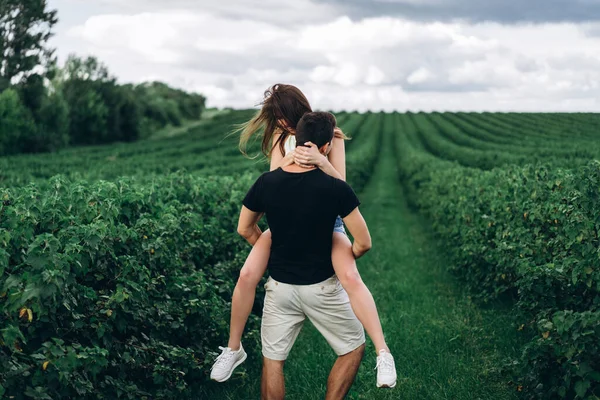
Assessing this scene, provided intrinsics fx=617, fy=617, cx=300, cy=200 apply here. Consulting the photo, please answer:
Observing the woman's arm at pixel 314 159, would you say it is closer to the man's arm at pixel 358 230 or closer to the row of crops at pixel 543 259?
the man's arm at pixel 358 230

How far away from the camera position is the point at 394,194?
89.2 ft

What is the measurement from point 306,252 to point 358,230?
0.36 meters

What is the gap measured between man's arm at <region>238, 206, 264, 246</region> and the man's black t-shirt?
3.5 inches

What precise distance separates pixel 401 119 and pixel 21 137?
60.1 m

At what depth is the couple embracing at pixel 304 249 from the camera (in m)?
3.78

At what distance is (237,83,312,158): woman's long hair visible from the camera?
4.12 meters

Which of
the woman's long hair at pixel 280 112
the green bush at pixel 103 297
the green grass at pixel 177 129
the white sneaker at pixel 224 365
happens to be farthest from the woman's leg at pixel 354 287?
the green grass at pixel 177 129

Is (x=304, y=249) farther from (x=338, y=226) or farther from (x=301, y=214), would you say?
(x=338, y=226)

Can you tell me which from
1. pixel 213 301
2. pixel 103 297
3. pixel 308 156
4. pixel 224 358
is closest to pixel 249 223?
pixel 308 156

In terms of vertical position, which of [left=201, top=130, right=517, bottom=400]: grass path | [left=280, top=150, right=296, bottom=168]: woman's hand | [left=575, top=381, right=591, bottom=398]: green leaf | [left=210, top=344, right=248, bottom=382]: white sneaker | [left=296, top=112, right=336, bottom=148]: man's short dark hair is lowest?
[left=201, top=130, right=517, bottom=400]: grass path

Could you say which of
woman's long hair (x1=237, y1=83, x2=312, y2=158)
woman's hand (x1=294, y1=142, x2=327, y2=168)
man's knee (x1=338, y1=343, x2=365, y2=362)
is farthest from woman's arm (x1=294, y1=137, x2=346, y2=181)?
man's knee (x1=338, y1=343, x2=365, y2=362)

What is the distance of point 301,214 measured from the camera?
3797 millimetres

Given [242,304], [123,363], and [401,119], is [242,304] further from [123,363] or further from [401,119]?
[401,119]

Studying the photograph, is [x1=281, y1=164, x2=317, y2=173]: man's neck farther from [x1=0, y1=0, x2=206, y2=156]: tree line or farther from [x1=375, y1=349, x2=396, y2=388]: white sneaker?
[x1=0, y1=0, x2=206, y2=156]: tree line
